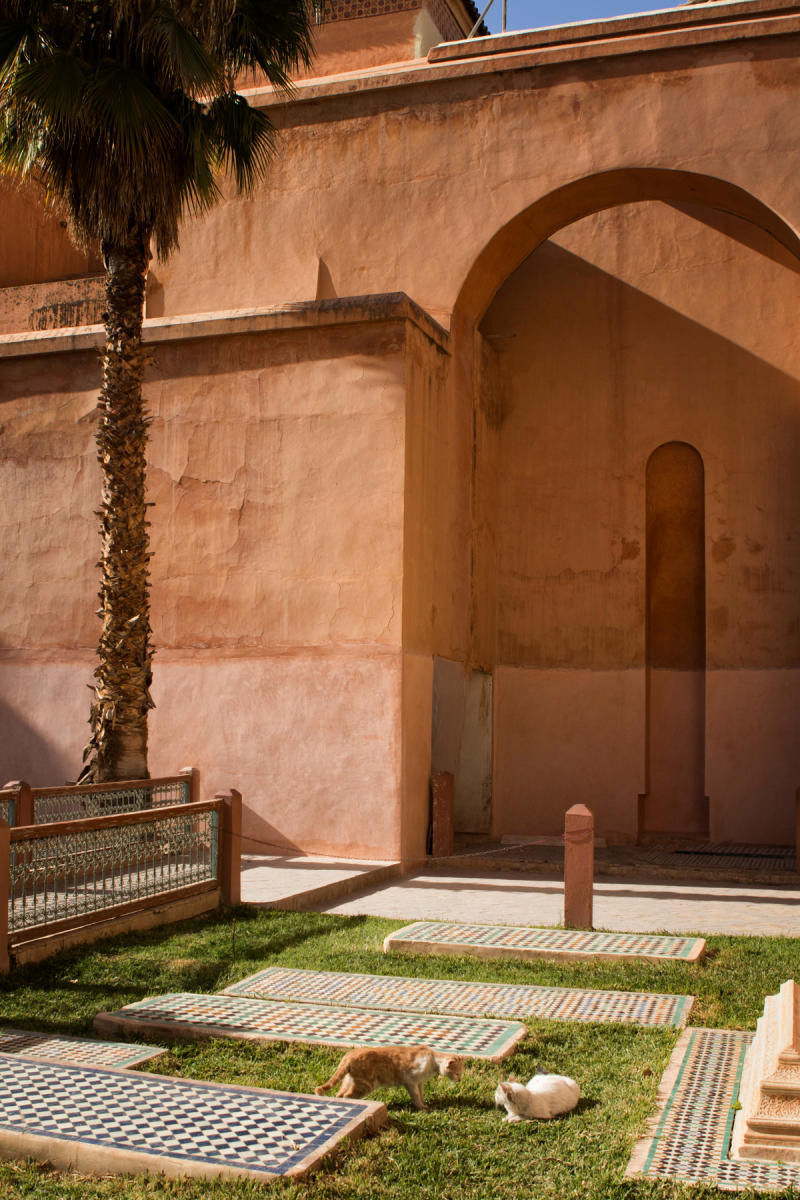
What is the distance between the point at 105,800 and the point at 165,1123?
22.3 feet

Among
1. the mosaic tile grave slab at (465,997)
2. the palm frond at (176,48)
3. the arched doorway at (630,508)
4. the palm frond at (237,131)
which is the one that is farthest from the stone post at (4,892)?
the arched doorway at (630,508)

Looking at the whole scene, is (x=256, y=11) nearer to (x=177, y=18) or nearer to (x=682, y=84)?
(x=177, y=18)

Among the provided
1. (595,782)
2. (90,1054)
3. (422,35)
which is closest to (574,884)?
(90,1054)

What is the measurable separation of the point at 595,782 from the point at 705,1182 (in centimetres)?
1285

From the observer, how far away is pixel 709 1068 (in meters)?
5.61

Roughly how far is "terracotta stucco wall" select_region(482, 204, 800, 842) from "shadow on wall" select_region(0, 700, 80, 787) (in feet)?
19.5

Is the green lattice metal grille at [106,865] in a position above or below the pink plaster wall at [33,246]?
below

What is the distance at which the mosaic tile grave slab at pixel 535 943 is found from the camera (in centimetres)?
830

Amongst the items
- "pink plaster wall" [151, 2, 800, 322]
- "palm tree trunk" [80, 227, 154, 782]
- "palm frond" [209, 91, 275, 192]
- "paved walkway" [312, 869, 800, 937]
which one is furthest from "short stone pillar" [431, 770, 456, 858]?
"palm frond" [209, 91, 275, 192]

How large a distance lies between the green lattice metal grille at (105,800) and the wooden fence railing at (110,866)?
0.03 m

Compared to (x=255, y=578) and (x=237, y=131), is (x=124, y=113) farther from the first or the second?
(x=255, y=578)

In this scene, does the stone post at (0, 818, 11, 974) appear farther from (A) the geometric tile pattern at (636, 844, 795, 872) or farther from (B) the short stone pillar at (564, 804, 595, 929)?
(A) the geometric tile pattern at (636, 844, 795, 872)

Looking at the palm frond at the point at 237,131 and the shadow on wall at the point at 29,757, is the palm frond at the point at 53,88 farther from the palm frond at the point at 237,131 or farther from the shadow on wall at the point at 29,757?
the shadow on wall at the point at 29,757

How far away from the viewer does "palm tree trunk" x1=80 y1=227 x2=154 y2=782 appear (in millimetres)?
12008
